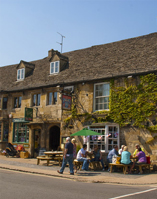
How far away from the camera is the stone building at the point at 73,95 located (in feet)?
52.8

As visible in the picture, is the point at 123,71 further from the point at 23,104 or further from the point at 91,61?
the point at 23,104

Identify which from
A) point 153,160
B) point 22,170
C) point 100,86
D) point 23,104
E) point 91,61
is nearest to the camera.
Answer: point 22,170

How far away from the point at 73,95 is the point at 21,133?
609 cm

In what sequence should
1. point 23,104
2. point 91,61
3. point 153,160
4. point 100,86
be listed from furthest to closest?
point 23,104 → point 91,61 → point 100,86 → point 153,160

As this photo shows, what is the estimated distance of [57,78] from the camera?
20047mm

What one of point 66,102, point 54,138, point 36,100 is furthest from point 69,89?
point 54,138

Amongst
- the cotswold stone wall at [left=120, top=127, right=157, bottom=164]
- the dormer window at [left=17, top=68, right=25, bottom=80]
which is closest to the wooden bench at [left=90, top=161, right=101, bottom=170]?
the cotswold stone wall at [left=120, top=127, right=157, bottom=164]

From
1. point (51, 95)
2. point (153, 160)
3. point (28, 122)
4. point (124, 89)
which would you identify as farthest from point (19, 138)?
point (153, 160)

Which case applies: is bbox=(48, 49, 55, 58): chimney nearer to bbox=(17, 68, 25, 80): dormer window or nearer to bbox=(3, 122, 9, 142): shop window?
bbox=(17, 68, 25, 80): dormer window

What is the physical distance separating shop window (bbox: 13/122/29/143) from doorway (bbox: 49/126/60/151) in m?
2.23

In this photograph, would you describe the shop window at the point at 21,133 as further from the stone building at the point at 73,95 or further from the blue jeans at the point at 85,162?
the blue jeans at the point at 85,162

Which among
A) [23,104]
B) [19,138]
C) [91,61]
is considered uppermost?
[91,61]

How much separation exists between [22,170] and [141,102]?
7713mm

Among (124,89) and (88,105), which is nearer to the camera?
(124,89)
